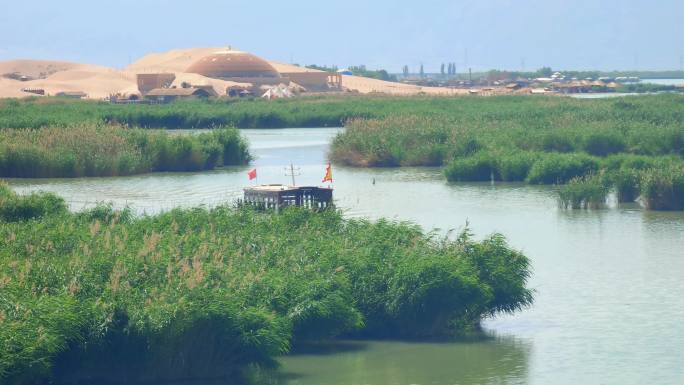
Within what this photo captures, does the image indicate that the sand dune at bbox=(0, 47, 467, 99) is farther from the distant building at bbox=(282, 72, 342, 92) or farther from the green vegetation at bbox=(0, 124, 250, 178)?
the green vegetation at bbox=(0, 124, 250, 178)

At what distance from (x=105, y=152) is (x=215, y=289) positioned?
26.2 meters

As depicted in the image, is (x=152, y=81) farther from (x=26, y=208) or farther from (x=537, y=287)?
(x=537, y=287)

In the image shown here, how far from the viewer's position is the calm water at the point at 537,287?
17188 mm

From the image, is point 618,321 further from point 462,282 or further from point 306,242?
point 306,242

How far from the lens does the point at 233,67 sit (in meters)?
119

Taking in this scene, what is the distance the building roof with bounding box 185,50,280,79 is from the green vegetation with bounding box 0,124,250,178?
7241 centimetres

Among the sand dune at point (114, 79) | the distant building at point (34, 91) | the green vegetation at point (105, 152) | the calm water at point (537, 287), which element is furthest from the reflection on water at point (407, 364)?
the distant building at point (34, 91)

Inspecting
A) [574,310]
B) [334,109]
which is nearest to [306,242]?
[574,310]

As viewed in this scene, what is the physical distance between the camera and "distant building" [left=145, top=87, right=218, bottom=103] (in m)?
96.2

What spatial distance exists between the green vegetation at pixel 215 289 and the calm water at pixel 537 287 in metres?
0.61

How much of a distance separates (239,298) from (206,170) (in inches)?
1103

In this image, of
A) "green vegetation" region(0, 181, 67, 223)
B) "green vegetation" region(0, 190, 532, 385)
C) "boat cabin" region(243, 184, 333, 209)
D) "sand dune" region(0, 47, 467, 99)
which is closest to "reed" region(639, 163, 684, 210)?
Result: "boat cabin" region(243, 184, 333, 209)

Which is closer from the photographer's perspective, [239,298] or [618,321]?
[239,298]

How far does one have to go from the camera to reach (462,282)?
1811cm
